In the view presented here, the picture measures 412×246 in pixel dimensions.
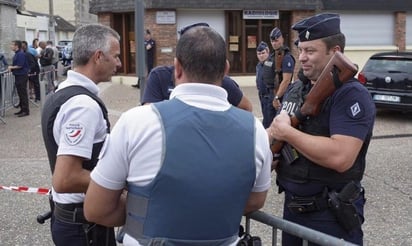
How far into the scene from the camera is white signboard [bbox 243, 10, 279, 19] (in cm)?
1988

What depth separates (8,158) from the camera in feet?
29.3

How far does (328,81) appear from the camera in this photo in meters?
2.64

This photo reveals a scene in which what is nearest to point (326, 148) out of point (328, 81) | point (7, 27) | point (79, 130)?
point (328, 81)

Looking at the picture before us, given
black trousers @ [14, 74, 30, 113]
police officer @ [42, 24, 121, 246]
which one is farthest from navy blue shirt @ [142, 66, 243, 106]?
black trousers @ [14, 74, 30, 113]

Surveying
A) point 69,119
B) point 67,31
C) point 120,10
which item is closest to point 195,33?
point 69,119

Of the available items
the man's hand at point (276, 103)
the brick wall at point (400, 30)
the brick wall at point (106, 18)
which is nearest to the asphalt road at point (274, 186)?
the man's hand at point (276, 103)

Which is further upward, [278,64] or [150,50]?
[150,50]

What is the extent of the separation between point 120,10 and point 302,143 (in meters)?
18.0

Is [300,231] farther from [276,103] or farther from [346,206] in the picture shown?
[276,103]

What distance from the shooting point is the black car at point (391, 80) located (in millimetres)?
11602

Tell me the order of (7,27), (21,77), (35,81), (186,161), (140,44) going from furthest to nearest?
(7,27), (35,81), (21,77), (140,44), (186,161)

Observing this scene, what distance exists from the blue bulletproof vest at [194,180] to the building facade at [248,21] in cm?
1722

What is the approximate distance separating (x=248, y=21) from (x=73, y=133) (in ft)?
59.6

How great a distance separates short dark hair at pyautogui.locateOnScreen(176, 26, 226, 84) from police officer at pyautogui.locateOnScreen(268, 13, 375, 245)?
2.58 ft
